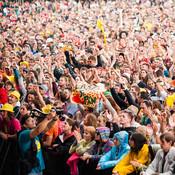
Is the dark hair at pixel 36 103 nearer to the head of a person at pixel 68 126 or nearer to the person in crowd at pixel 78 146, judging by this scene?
the head of a person at pixel 68 126

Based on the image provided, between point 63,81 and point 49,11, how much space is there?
14.7m

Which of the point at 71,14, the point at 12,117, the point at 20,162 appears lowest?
the point at 20,162

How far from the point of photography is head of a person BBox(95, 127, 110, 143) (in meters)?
4.92

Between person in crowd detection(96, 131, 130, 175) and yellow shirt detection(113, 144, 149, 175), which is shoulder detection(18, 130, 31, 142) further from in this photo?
yellow shirt detection(113, 144, 149, 175)

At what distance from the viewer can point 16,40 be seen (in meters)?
14.1

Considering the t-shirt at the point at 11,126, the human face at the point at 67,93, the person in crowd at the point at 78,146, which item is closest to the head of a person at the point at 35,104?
the human face at the point at 67,93

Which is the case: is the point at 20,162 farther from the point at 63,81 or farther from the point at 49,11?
the point at 49,11

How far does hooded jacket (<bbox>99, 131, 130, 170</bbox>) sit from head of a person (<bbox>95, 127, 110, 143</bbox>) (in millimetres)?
263

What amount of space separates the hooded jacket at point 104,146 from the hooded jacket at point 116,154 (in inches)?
4.7

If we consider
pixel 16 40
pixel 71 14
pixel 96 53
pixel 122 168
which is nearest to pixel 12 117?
pixel 122 168

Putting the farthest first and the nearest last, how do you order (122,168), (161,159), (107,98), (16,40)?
1. (16,40)
2. (107,98)
3. (122,168)
4. (161,159)

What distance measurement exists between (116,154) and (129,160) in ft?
0.96

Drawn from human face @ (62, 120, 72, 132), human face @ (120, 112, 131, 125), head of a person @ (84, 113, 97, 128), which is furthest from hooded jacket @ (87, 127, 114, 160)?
human face @ (62, 120, 72, 132)

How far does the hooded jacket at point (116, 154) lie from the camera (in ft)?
14.9
